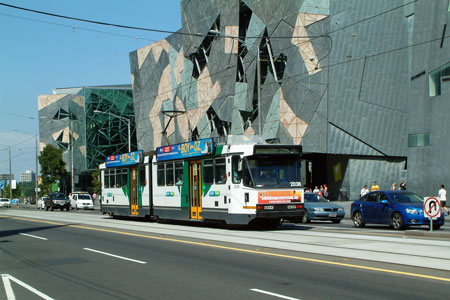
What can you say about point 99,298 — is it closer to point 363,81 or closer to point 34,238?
point 34,238

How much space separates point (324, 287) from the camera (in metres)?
8.48

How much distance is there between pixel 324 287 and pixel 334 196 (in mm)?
40932

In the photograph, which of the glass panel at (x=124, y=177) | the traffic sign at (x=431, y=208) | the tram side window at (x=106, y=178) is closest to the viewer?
the traffic sign at (x=431, y=208)

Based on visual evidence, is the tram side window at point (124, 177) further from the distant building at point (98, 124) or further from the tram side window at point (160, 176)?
the distant building at point (98, 124)

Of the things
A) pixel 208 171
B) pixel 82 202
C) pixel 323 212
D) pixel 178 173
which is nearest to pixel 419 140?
pixel 323 212

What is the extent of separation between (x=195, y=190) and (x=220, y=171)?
2099mm

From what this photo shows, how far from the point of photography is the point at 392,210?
2011 centimetres

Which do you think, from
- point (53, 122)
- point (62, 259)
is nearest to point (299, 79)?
point (62, 259)

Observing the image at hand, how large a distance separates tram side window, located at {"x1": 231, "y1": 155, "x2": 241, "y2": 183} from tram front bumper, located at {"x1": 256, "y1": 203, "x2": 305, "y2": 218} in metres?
1.24

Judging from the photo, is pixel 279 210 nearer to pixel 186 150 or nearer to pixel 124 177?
pixel 186 150

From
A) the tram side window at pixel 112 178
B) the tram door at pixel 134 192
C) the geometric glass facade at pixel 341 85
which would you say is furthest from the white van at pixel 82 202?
the tram door at pixel 134 192

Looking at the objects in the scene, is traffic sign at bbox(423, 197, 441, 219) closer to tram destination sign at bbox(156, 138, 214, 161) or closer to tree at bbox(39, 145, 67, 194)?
tram destination sign at bbox(156, 138, 214, 161)

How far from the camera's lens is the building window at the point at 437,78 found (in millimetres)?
36000

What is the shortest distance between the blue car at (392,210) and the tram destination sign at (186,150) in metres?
6.34
